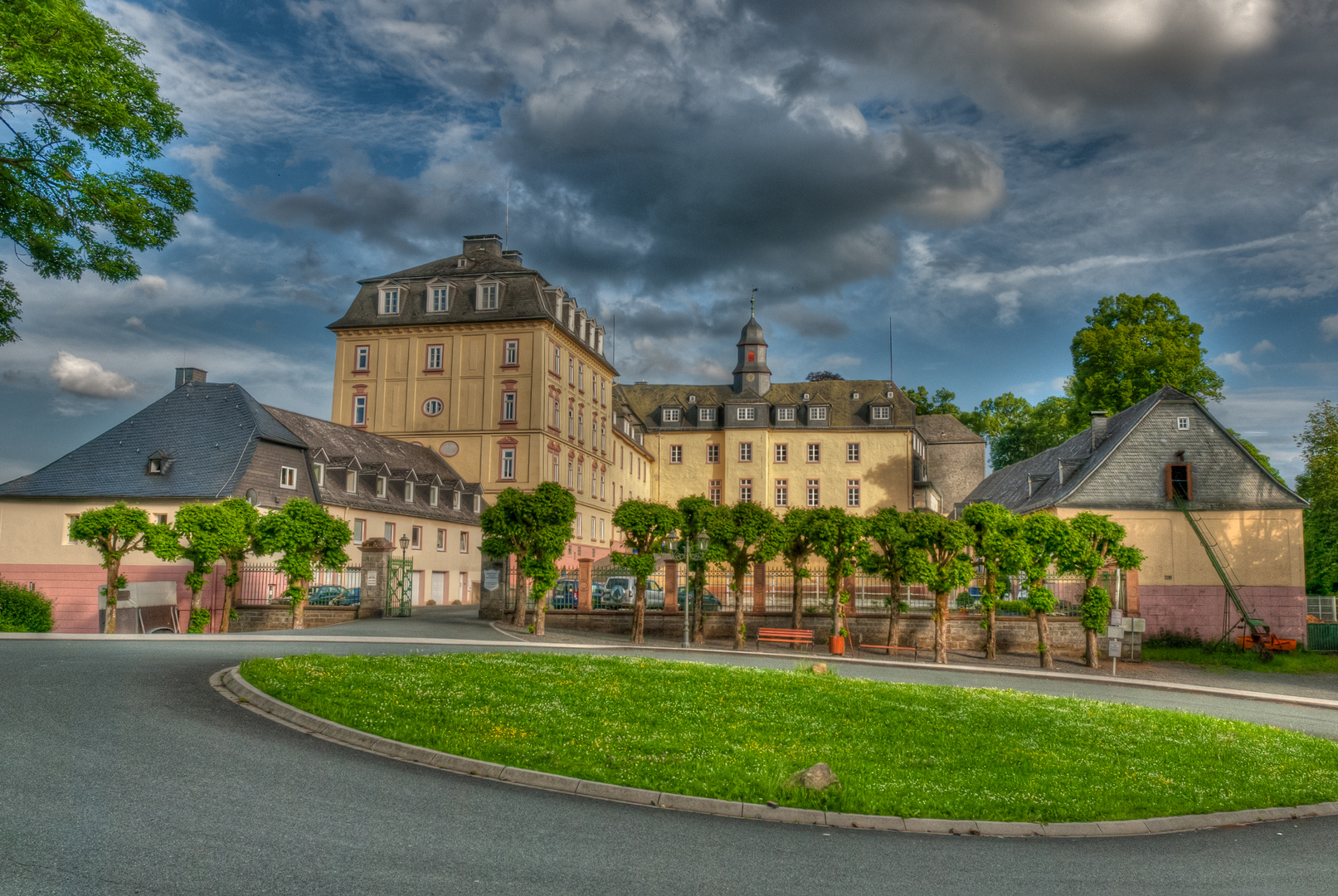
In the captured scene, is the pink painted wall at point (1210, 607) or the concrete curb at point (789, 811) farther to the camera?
the pink painted wall at point (1210, 607)

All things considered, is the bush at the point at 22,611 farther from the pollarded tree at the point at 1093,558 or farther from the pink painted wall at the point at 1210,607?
the pink painted wall at the point at 1210,607

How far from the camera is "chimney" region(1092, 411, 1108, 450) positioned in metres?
44.8

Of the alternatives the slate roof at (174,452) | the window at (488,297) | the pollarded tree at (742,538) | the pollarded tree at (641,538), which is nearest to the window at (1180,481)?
the pollarded tree at (742,538)

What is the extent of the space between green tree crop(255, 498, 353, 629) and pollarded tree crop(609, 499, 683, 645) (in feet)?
30.0

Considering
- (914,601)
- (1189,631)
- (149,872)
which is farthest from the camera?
(1189,631)

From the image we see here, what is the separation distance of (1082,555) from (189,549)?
2771 centimetres

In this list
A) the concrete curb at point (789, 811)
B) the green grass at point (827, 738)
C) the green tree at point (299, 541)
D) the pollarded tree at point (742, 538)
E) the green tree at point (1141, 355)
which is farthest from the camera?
the green tree at point (1141, 355)

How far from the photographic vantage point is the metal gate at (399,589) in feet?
118

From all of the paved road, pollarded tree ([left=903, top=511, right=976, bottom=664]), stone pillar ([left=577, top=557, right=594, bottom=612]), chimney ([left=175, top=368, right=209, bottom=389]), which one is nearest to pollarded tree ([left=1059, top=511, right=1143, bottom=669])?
pollarded tree ([left=903, top=511, right=976, bottom=664])

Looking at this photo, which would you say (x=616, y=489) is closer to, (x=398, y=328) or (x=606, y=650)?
(x=398, y=328)

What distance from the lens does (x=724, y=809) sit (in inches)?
372

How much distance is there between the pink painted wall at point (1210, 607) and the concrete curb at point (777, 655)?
47.0 ft

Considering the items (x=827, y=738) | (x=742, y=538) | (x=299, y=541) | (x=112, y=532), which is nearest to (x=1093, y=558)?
(x=742, y=538)

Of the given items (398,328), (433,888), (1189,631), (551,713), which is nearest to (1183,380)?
(1189,631)
